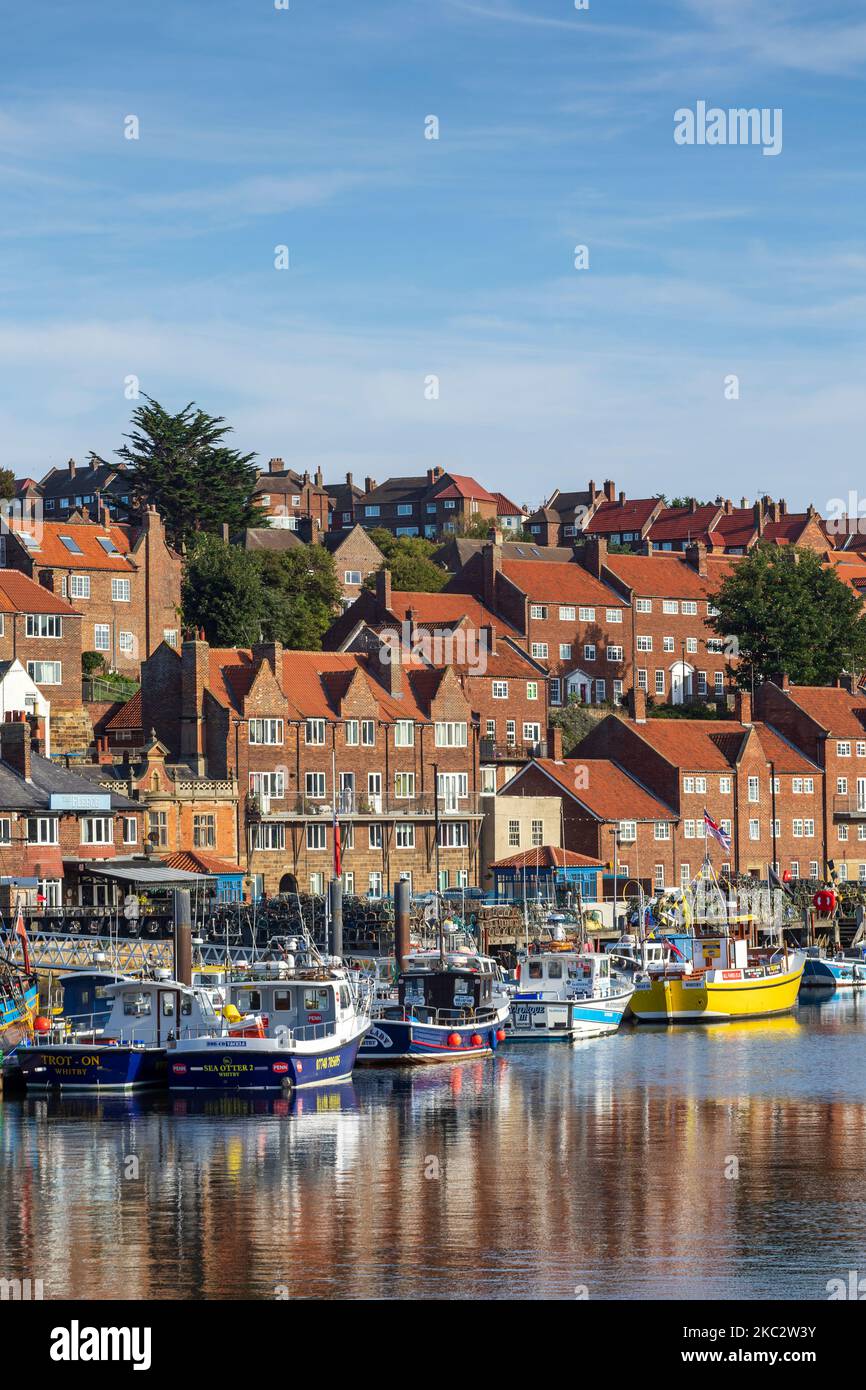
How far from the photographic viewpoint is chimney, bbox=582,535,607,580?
144 meters

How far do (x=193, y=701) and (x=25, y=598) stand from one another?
45.2 feet

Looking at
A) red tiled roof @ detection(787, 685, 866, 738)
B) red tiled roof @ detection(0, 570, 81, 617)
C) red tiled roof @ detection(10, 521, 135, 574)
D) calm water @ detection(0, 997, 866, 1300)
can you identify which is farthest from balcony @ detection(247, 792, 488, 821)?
calm water @ detection(0, 997, 866, 1300)

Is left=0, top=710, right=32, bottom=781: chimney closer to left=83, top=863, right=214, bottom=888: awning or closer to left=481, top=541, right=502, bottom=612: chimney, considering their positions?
left=83, top=863, right=214, bottom=888: awning

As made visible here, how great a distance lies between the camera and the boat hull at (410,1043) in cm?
6725

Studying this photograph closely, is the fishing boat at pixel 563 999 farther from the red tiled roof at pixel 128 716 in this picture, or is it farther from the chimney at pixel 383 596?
the chimney at pixel 383 596

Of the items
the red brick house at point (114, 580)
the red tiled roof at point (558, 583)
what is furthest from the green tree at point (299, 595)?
the red tiled roof at point (558, 583)

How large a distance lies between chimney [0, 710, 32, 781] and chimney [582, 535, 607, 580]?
6338 cm

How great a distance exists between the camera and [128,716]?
333 ft

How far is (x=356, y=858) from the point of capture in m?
99.9

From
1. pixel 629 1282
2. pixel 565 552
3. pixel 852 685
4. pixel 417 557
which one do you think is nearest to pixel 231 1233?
pixel 629 1282

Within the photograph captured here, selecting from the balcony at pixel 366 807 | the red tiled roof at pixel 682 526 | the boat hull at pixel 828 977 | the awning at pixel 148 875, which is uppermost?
the red tiled roof at pixel 682 526

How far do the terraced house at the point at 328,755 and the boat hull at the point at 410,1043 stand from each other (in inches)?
1001
